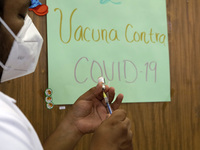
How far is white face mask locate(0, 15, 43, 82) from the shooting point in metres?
0.53

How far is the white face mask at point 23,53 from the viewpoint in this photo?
0.53 m

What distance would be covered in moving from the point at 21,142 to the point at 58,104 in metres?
0.35

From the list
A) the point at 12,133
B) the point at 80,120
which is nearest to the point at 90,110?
the point at 80,120

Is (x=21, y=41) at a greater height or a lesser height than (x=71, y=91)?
greater

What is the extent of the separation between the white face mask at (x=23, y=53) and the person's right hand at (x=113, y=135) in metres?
0.25

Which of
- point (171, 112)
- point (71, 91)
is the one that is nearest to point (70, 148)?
point (71, 91)

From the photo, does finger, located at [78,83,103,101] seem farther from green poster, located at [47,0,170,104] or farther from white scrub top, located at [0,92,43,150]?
white scrub top, located at [0,92,43,150]

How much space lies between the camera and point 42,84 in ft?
2.36

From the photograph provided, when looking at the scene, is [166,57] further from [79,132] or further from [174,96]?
[79,132]

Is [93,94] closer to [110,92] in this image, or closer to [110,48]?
[110,92]

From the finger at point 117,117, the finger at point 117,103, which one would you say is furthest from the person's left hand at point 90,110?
the finger at point 117,117

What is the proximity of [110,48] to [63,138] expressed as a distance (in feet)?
A: 1.06

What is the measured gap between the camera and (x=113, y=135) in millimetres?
490

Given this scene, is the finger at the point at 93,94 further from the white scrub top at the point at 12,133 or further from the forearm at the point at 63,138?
the white scrub top at the point at 12,133
